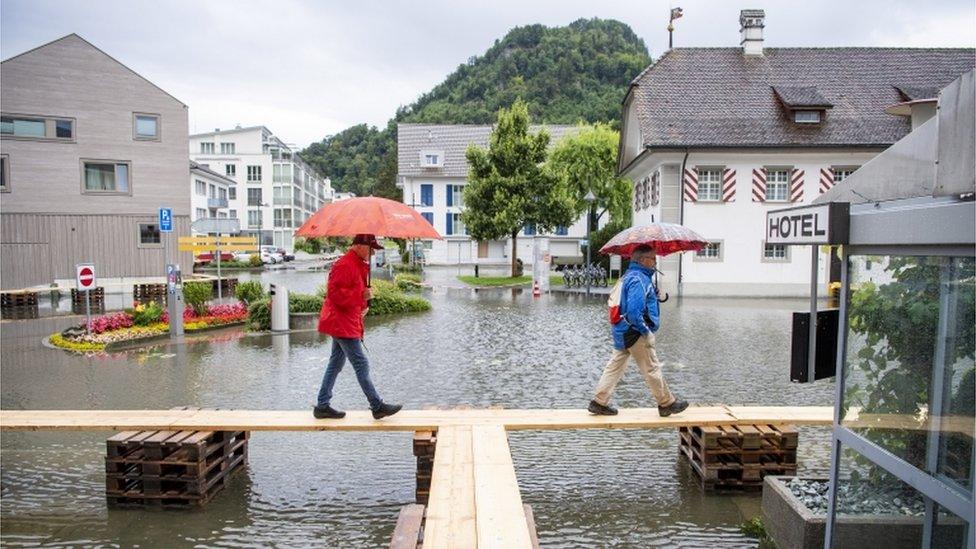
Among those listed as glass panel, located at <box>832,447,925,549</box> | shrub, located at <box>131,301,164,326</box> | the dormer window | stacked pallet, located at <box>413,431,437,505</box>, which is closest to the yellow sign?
shrub, located at <box>131,301,164,326</box>

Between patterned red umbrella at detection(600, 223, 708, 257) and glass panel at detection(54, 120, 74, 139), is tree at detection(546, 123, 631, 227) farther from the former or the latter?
patterned red umbrella at detection(600, 223, 708, 257)

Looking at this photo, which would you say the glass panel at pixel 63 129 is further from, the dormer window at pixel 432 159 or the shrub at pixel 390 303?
the dormer window at pixel 432 159

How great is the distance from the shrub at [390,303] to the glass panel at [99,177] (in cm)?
1695

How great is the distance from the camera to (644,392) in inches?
377

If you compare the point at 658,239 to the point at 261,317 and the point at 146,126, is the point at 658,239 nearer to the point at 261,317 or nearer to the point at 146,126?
the point at 261,317

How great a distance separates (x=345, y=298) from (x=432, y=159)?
170ft

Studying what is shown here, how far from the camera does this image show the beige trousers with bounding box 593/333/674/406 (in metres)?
6.38

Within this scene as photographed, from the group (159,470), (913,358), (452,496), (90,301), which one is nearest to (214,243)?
(90,301)

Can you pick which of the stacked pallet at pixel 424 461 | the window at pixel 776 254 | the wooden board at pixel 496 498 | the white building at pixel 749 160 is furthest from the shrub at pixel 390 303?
the window at pixel 776 254

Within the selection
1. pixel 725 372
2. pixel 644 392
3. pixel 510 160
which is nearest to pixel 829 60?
pixel 510 160

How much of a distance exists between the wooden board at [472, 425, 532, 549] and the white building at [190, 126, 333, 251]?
8239cm

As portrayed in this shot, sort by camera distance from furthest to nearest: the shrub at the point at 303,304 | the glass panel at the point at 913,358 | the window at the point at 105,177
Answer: the window at the point at 105,177
the shrub at the point at 303,304
the glass panel at the point at 913,358

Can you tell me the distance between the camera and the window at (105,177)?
30.6 meters

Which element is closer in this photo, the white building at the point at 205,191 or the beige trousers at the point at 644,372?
the beige trousers at the point at 644,372
